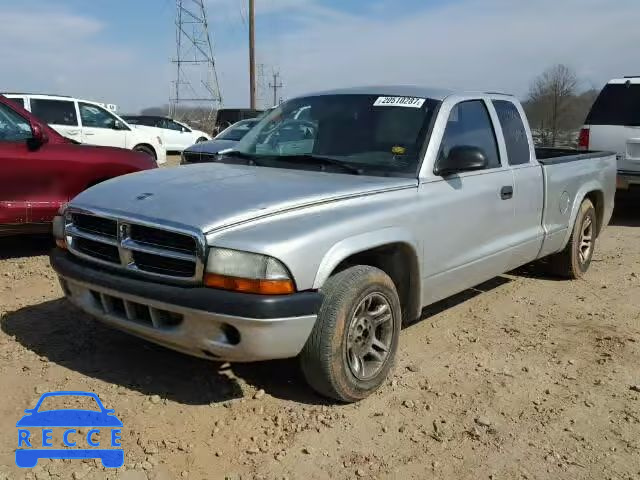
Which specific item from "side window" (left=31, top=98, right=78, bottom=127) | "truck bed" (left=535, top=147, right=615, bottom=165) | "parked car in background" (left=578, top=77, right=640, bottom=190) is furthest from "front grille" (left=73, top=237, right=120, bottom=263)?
"side window" (left=31, top=98, right=78, bottom=127)

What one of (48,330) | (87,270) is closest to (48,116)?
(48,330)

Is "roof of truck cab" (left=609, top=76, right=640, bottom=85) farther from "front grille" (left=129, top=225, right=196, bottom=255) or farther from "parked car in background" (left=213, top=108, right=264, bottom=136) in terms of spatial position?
"parked car in background" (left=213, top=108, right=264, bottom=136)

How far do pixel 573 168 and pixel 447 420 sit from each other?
3379 millimetres

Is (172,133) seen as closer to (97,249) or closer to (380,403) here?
(97,249)

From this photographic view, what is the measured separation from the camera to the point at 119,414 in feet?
10.8

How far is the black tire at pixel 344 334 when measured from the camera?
3.20m

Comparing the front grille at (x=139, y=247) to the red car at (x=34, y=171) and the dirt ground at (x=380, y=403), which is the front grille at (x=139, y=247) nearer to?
the dirt ground at (x=380, y=403)

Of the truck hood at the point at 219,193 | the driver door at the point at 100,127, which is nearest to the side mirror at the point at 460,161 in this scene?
the truck hood at the point at 219,193

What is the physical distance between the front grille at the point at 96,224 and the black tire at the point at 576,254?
430cm

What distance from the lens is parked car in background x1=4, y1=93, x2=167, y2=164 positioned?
12.5 m

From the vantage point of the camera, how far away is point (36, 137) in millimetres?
6137

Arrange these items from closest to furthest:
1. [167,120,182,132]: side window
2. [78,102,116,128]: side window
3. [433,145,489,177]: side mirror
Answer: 1. [433,145,489,177]: side mirror
2. [78,102,116,128]: side window
3. [167,120,182,132]: side window

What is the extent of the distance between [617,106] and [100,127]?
10.2m

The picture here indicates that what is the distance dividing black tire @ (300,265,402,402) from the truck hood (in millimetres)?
467
